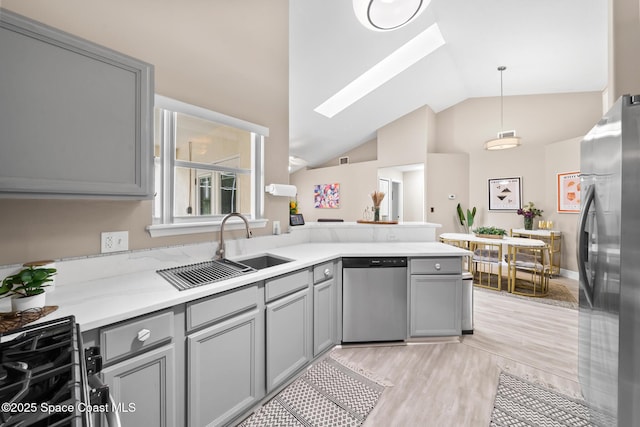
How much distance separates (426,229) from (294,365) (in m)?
2.04

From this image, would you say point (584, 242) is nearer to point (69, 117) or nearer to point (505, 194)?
point (69, 117)

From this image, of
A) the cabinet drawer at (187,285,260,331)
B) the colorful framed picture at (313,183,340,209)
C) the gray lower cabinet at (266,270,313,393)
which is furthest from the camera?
the colorful framed picture at (313,183,340,209)

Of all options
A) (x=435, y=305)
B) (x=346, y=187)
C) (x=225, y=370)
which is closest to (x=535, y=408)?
(x=435, y=305)

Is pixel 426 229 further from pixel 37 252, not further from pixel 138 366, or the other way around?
pixel 37 252

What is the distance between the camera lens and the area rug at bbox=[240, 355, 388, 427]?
1.53 meters

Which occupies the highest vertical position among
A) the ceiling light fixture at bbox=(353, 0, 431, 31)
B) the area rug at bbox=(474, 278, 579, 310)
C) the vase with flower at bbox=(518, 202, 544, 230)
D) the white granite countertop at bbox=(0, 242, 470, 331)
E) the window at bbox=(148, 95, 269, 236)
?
the ceiling light fixture at bbox=(353, 0, 431, 31)

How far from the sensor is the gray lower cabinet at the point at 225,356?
4.14ft

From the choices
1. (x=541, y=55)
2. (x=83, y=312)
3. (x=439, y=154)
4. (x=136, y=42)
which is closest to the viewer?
(x=83, y=312)

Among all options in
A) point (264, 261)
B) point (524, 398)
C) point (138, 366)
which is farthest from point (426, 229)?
point (138, 366)

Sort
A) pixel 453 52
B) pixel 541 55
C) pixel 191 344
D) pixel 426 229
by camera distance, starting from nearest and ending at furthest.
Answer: pixel 191 344
pixel 426 229
pixel 541 55
pixel 453 52

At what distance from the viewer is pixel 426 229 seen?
296cm

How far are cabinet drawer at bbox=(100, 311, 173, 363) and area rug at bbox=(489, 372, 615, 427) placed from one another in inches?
74.9

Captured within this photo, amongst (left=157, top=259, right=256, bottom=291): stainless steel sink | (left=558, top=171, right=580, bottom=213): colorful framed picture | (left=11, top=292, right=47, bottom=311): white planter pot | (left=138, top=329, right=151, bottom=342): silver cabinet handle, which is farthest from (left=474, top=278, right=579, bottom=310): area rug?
(left=11, top=292, right=47, bottom=311): white planter pot

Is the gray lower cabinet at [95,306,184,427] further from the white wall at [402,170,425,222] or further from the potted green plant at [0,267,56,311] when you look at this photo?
the white wall at [402,170,425,222]
